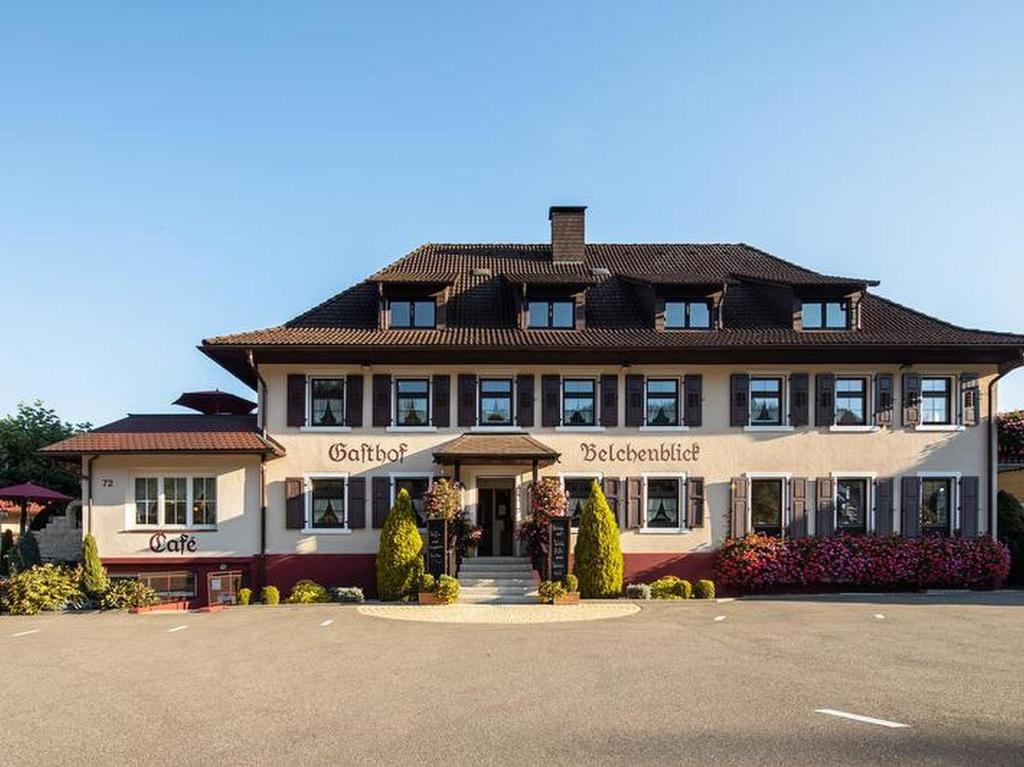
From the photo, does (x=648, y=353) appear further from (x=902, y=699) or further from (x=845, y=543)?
(x=902, y=699)

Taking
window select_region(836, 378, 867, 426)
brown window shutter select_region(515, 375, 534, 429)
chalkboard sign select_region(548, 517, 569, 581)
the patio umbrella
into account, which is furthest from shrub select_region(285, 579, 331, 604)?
window select_region(836, 378, 867, 426)

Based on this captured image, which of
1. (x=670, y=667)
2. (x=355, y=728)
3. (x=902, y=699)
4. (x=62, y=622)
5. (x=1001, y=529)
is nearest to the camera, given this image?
(x=355, y=728)

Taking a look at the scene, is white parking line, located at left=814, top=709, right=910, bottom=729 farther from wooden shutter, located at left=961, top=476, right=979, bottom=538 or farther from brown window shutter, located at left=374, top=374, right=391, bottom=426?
wooden shutter, located at left=961, top=476, right=979, bottom=538

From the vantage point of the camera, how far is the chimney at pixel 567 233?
2769 cm

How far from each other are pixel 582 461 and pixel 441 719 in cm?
1469

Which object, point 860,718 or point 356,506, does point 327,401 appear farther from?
point 860,718

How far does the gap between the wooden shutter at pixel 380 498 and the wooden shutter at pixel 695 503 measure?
303 inches

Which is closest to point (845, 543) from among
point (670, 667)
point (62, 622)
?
point (670, 667)

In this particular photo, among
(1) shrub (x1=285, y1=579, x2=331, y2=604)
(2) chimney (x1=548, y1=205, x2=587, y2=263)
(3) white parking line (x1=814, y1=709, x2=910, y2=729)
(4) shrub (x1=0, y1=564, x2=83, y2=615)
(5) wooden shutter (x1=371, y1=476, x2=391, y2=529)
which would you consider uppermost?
(2) chimney (x1=548, y1=205, x2=587, y2=263)

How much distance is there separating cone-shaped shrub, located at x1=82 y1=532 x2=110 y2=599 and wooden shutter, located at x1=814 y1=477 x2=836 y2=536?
17583mm

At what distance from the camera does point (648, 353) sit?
23641 mm

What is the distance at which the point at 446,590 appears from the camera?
20.9m

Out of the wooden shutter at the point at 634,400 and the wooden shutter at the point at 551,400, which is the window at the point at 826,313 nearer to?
the wooden shutter at the point at 634,400

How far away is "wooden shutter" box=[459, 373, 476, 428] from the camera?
2384 cm
